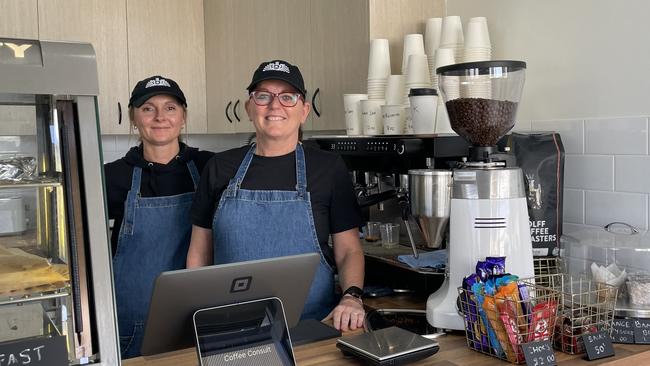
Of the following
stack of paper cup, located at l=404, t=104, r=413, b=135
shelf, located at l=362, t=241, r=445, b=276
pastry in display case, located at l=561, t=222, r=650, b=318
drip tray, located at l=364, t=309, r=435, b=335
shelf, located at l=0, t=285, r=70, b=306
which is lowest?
drip tray, located at l=364, t=309, r=435, b=335

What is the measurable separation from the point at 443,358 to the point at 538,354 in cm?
20

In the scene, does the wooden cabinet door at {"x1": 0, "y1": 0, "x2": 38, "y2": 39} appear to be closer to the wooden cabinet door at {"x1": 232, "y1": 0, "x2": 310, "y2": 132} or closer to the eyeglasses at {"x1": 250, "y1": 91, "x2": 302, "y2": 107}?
the wooden cabinet door at {"x1": 232, "y1": 0, "x2": 310, "y2": 132}

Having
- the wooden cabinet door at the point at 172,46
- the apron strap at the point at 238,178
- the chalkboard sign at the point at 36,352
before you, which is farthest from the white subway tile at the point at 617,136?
the wooden cabinet door at the point at 172,46

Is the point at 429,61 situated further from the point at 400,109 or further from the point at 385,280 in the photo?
the point at 385,280

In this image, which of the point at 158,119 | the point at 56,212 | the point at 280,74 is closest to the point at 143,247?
the point at 158,119

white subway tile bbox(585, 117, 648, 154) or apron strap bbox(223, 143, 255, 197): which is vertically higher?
white subway tile bbox(585, 117, 648, 154)

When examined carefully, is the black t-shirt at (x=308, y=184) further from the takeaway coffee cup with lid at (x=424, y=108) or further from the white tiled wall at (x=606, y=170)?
the white tiled wall at (x=606, y=170)

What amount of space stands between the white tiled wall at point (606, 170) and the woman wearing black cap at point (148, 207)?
4.07 ft

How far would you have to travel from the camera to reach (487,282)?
1.45 meters

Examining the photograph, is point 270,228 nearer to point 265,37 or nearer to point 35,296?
point 35,296

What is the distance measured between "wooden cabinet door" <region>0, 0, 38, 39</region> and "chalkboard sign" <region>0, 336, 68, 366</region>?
8.92ft

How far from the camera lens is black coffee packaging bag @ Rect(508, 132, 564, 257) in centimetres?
193

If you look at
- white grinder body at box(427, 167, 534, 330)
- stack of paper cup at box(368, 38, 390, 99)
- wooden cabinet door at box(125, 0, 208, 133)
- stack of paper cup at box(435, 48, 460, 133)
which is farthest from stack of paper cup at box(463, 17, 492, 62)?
wooden cabinet door at box(125, 0, 208, 133)

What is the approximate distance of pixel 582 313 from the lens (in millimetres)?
1498
